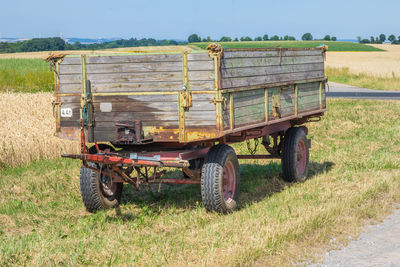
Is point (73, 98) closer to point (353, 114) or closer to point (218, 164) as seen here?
point (218, 164)

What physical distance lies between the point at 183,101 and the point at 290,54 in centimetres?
302

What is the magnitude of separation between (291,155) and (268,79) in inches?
67.7

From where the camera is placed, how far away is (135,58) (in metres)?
7.66

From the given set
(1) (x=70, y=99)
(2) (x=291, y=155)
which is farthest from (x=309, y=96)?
(1) (x=70, y=99)

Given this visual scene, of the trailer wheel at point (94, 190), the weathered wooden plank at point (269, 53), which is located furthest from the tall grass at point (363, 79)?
the trailer wheel at point (94, 190)

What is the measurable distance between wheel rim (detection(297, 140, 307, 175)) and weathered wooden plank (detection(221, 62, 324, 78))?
4.49 ft

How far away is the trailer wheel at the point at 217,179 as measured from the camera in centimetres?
770

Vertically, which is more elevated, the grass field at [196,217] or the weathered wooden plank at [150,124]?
the weathered wooden plank at [150,124]

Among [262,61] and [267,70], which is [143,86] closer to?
[262,61]

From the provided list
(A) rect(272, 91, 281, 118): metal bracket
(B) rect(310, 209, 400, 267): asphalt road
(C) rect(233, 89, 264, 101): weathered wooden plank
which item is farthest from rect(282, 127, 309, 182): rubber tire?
(B) rect(310, 209, 400, 267): asphalt road

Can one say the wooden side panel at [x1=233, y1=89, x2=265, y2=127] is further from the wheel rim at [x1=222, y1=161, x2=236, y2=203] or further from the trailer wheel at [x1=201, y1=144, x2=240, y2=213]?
the wheel rim at [x1=222, y1=161, x2=236, y2=203]

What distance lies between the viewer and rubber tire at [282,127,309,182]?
1002cm

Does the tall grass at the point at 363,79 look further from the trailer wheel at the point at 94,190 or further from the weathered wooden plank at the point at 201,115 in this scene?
the weathered wooden plank at the point at 201,115

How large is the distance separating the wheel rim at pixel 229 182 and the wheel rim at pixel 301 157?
8.25 feet
